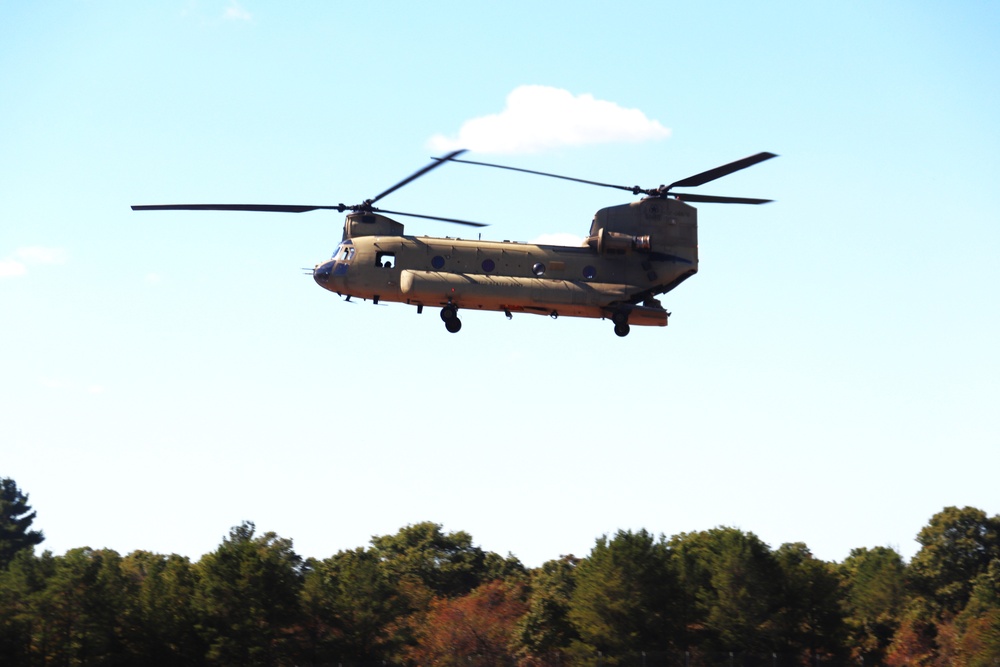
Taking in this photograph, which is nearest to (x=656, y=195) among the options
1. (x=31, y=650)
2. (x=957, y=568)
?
(x=31, y=650)

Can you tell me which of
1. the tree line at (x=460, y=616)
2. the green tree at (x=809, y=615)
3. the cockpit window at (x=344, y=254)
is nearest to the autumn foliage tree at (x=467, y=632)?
the tree line at (x=460, y=616)

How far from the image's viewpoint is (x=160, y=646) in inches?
2694

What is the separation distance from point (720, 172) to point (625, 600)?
113ft

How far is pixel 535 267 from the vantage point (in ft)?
182

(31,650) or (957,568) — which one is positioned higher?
(957,568)

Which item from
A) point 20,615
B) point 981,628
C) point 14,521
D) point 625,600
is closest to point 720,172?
point 625,600

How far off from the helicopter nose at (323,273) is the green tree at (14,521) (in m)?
139

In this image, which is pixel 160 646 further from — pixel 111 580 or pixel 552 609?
pixel 552 609

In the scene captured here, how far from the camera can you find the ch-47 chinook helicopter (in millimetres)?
54781

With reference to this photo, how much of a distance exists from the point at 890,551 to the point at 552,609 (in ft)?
194

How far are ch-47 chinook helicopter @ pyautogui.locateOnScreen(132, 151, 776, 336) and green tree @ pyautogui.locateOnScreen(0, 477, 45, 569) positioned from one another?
140072 millimetres

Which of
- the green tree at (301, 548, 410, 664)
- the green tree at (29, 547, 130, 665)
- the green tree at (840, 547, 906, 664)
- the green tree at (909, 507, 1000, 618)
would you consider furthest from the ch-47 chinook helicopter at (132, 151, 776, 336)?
the green tree at (909, 507, 1000, 618)

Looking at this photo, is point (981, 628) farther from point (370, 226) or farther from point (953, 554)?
point (370, 226)

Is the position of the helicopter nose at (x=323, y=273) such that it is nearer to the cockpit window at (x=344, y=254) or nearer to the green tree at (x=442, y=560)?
the cockpit window at (x=344, y=254)
